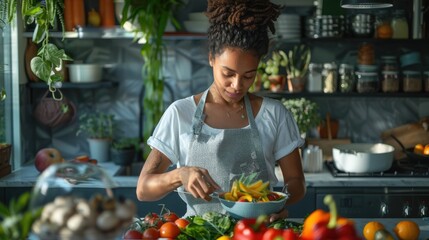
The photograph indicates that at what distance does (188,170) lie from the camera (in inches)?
90.6

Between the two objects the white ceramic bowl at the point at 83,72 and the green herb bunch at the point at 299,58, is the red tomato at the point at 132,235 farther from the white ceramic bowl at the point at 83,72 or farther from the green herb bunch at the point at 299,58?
the green herb bunch at the point at 299,58

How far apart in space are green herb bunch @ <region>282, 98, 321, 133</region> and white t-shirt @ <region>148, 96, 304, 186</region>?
1.69 m

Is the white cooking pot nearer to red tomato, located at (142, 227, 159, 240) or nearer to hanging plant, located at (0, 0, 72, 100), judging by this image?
hanging plant, located at (0, 0, 72, 100)

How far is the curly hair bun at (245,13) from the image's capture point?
2.52 metres

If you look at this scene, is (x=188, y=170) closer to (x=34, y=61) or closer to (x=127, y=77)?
(x=34, y=61)

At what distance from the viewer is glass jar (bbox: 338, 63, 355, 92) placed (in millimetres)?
4711

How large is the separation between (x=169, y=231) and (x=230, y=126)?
767mm

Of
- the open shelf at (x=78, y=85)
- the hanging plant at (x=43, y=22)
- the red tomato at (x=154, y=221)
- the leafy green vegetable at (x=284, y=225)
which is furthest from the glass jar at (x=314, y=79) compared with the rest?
the red tomato at (x=154, y=221)

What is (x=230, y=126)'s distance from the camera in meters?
2.79

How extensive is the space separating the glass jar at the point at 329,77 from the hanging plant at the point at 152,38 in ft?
3.68

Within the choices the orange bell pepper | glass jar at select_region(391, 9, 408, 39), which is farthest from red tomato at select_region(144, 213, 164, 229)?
glass jar at select_region(391, 9, 408, 39)

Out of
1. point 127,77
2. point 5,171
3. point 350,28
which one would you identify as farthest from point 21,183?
point 350,28

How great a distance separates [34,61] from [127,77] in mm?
2243

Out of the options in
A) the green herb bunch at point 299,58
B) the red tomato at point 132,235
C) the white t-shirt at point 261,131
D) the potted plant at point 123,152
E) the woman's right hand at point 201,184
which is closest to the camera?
the red tomato at point 132,235
